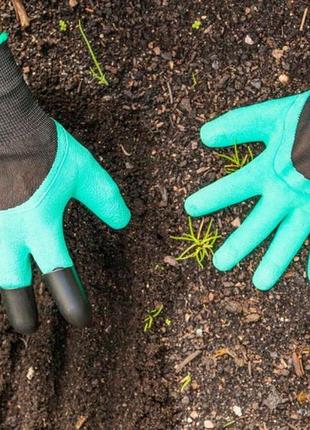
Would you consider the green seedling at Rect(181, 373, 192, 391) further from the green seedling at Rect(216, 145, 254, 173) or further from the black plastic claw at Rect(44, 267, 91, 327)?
the green seedling at Rect(216, 145, 254, 173)

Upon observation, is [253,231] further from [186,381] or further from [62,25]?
[62,25]

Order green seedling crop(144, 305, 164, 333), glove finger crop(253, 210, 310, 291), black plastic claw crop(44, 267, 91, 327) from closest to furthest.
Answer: black plastic claw crop(44, 267, 91, 327)
glove finger crop(253, 210, 310, 291)
green seedling crop(144, 305, 164, 333)

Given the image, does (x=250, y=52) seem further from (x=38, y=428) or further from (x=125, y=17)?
(x=38, y=428)

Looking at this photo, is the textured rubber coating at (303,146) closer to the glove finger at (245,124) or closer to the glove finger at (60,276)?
the glove finger at (245,124)

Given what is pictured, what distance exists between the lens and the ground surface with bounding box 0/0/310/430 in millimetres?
2049

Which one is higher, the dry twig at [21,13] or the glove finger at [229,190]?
the dry twig at [21,13]

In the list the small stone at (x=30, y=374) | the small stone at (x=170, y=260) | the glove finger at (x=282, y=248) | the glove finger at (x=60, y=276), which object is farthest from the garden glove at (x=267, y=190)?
the small stone at (x=30, y=374)

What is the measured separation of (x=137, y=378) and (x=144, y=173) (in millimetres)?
557

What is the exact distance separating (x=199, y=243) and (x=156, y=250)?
122 mm

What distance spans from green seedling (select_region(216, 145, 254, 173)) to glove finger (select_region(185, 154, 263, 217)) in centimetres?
8

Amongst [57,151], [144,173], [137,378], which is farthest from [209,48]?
[137,378]

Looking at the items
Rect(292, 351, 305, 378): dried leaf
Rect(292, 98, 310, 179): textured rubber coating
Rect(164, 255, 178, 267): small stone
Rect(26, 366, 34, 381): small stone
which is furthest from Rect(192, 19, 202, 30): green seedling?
Rect(26, 366, 34, 381): small stone

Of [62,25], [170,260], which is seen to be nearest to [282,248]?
[170,260]

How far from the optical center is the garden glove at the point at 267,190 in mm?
1963
